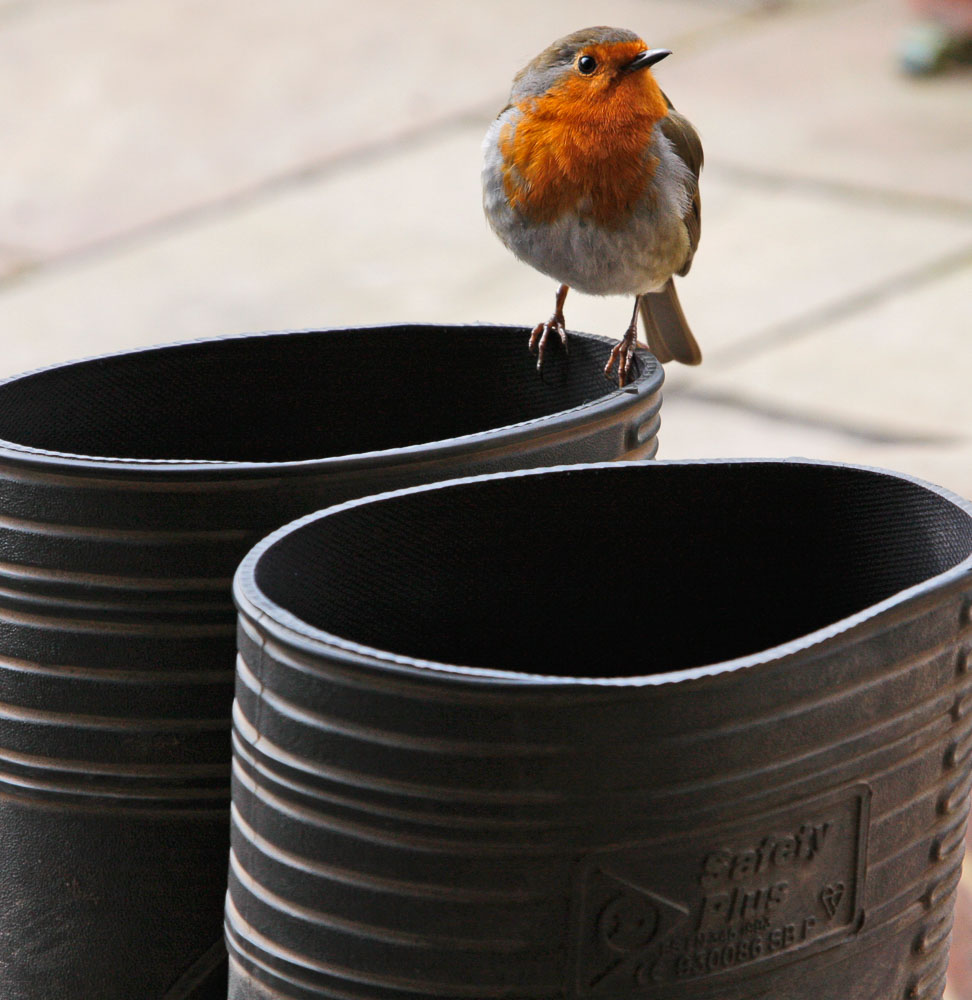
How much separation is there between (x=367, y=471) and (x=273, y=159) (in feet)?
19.4

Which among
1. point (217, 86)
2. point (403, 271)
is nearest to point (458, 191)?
point (403, 271)

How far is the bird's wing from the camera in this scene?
2.24m

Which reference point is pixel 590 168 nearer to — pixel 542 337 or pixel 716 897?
pixel 542 337

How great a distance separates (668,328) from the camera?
2.71m

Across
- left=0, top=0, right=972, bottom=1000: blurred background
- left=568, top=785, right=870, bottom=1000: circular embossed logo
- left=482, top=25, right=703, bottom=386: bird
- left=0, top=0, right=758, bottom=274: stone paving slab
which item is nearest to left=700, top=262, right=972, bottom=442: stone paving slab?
left=0, top=0, right=972, bottom=1000: blurred background

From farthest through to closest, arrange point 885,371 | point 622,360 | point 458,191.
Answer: point 458,191 → point 885,371 → point 622,360

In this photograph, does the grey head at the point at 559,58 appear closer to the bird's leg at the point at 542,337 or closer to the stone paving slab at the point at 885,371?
the bird's leg at the point at 542,337

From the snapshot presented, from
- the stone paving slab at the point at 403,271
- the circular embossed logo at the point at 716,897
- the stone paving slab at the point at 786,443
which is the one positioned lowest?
the stone paving slab at the point at 786,443

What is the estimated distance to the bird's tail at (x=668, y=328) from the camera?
266 cm

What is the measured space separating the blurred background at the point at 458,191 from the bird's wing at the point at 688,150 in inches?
75.8

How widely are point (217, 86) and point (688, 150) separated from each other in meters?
5.75

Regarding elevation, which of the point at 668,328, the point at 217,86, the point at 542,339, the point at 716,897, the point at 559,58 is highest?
the point at 559,58

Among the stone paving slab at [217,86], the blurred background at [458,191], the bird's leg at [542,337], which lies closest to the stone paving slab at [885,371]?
the blurred background at [458,191]

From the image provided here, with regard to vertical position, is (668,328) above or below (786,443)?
above
